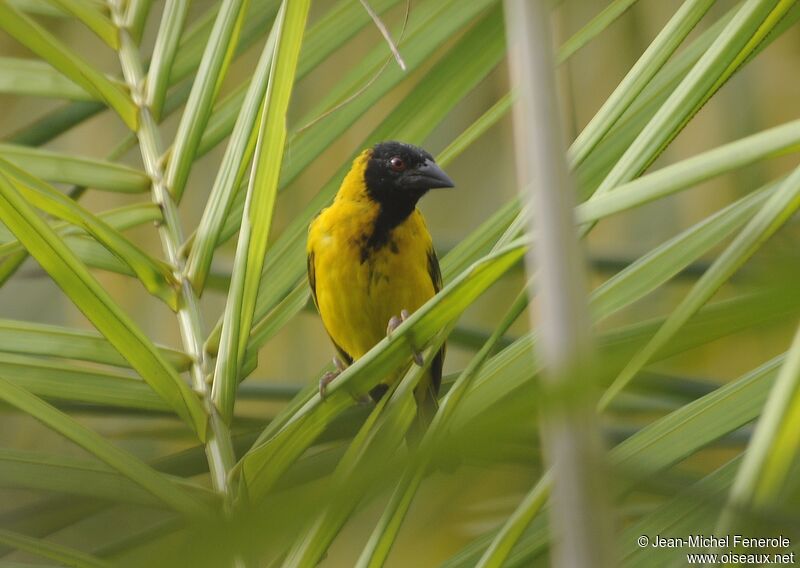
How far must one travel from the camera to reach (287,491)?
1.22 ft

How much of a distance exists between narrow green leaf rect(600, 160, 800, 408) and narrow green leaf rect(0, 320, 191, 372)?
0.69m

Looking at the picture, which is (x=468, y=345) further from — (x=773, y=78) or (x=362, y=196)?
(x=362, y=196)

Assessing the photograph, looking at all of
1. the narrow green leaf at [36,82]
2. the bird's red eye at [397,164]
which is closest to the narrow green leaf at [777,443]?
the narrow green leaf at [36,82]

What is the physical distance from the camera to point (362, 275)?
7.93 feet

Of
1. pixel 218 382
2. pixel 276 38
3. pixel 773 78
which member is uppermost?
pixel 773 78

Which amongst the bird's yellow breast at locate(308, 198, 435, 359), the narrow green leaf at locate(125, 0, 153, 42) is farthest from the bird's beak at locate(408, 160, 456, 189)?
the narrow green leaf at locate(125, 0, 153, 42)

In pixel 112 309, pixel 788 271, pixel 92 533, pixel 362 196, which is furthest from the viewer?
pixel 362 196

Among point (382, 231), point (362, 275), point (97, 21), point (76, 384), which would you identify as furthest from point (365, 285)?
point (76, 384)

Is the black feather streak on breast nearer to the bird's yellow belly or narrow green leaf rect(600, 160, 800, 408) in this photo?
the bird's yellow belly

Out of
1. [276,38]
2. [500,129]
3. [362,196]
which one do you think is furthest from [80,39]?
[276,38]

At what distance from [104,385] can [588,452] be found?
0.98 meters

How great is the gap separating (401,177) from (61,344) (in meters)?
1.39

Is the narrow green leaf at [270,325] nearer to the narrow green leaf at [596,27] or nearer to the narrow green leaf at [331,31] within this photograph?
the narrow green leaf at [331,31]

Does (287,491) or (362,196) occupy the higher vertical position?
(362,196)
